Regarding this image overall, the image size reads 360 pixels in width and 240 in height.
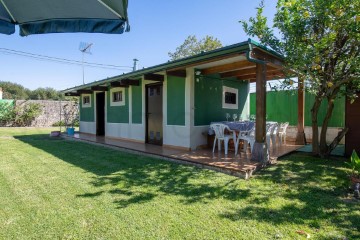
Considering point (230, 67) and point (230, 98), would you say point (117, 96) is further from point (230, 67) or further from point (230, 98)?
point (230, 67)

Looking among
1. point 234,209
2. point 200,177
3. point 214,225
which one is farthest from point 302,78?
point 214,225

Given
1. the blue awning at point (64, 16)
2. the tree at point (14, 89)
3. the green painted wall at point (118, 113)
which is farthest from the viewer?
the tree at point (14, 89)

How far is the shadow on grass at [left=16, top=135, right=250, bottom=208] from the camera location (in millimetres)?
3750

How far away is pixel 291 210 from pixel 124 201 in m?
2.39

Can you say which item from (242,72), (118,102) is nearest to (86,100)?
(118,102)

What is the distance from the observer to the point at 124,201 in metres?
3.50

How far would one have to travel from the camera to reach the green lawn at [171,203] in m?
2.69

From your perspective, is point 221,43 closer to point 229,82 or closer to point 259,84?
point 229,82

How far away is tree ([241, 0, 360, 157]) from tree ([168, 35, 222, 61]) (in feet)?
66.4

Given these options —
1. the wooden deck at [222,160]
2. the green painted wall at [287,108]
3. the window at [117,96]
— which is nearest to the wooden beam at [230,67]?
the wooden deck at [222,160]

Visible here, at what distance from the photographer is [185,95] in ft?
24.5

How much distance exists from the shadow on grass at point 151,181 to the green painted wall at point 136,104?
3174 millimetres

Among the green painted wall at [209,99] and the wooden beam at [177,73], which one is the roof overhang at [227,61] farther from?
the green painted wall at [209,99]

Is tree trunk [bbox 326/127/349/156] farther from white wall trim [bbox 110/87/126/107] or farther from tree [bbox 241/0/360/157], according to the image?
white wall trim [bbox 110/87/126/107]
